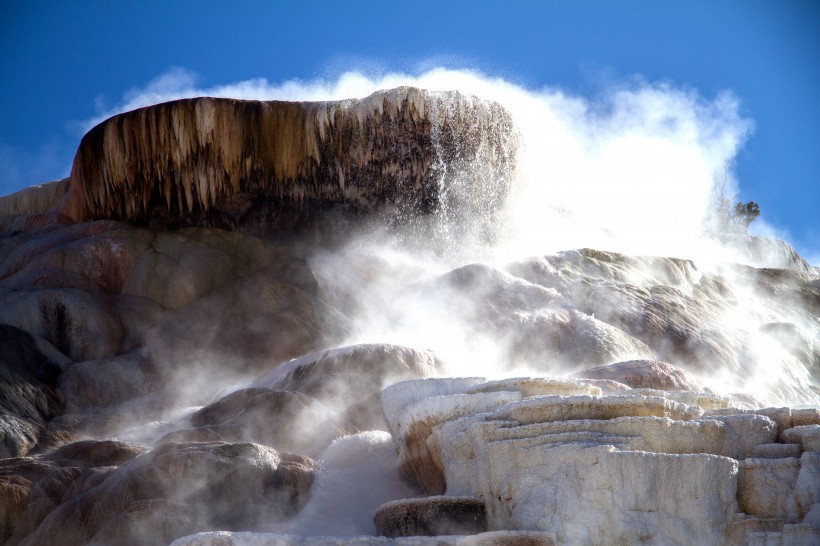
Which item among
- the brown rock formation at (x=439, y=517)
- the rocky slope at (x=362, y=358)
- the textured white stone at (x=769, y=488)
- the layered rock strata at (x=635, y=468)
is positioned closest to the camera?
the layered rock strata at (x=635, y=468)

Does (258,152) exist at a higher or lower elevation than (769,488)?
higher

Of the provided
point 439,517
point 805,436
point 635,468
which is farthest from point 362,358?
point 805,436

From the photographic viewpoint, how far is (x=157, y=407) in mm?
14047

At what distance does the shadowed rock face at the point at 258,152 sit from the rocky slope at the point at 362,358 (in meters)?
0.04

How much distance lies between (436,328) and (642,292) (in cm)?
390

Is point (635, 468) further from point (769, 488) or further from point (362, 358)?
point (362, 358)

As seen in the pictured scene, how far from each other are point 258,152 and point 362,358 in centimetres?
715

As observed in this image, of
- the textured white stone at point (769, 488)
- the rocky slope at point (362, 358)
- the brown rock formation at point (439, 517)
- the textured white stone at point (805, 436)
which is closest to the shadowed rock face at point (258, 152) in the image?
the rocky slope at point (362, 358)

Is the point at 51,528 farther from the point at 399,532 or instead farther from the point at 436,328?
the point at 436,328

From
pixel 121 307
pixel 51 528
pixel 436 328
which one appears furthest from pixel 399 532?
pixel 121 307

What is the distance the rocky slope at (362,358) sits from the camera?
7691 mm

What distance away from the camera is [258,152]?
18.6 m

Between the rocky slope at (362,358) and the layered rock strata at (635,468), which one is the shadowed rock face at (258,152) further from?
the layered rock strata at (635,468)

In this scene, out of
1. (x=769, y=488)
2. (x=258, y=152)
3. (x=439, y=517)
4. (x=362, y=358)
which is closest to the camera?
(x=769, y=488)
